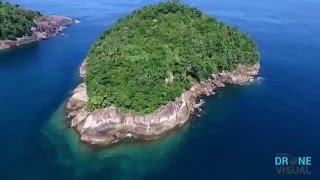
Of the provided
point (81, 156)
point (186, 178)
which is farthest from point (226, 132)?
point (81, 156)

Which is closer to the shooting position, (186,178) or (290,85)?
(186,178)

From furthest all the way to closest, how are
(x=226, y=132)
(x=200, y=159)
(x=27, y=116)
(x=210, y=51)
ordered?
Result: (x=210, y=51)
(x=27, y=116)
(x=226, y=132)
(x=200, y=159)

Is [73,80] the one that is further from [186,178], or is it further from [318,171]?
[318,171]

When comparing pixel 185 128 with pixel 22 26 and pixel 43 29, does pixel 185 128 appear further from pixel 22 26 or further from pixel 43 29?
pixel 43 29

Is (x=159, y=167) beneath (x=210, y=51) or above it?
beneath

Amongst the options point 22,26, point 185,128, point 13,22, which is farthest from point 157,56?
point 13,22

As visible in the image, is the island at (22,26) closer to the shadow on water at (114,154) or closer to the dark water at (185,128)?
the dark water at (185,128)

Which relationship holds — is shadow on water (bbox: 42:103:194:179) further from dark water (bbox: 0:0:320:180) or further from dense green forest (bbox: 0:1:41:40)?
dense green forest (bbox: 0:1:41:40)
